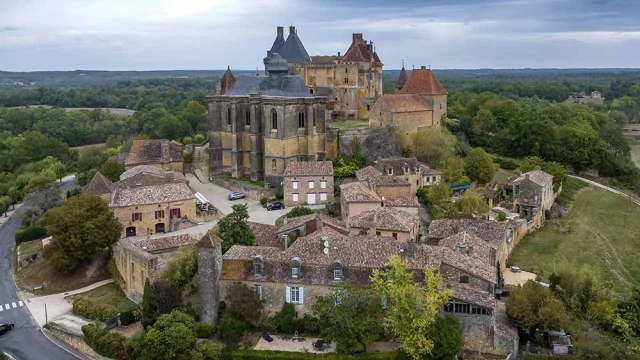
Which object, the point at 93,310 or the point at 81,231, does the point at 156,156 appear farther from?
A: the point at 93,310

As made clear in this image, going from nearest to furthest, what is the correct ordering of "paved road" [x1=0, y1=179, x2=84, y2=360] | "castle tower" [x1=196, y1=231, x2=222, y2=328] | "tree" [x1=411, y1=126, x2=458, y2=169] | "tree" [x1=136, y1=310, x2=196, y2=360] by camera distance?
"tree" [x1=136, y1=310, x2=196, y2=360]
"castle tower" [x1=196, y1=231, x2=222, y2=328]
"paved road" [x1=0, y1=179, x2=84, y2=360]
"tree" [x1=411, y1=126, x2=458, y2=169]

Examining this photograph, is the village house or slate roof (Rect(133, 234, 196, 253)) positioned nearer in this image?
slate roof (Rect(133, 234, 196, 253))

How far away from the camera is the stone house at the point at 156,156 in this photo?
205 ft

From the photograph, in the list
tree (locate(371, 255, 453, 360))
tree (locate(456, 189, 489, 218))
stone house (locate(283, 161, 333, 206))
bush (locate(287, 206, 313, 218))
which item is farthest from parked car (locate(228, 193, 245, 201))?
tree (locate(371, 255, 453, 360))

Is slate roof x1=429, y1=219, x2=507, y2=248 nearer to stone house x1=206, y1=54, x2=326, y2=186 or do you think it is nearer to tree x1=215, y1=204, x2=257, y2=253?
tree x1=215, y1=204, x2=257, y2=253

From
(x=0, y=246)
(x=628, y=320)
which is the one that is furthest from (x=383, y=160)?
(x=0, y=246)

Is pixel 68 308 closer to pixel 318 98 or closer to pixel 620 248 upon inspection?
pixel 318 98

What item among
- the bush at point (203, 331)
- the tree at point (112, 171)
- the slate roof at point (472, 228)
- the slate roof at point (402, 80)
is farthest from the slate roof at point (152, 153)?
the bush at point (203, 331)

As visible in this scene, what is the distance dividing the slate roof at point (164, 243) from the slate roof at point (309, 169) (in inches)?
507

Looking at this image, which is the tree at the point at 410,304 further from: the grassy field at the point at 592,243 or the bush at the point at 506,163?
the bush at the point at 506,163

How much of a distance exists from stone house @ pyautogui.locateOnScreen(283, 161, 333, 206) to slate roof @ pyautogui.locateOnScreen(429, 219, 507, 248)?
393 inches

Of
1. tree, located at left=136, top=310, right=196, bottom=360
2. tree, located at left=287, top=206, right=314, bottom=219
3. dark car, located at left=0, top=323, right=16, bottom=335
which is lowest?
dark car, located at left=0, top=323, right=16, bottom=335

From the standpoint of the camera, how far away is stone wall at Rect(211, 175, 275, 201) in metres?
54.2

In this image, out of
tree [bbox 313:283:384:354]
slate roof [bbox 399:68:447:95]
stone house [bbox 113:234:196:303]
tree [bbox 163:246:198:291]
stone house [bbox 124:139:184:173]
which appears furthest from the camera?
slate roof [bbox 399:68:447:95]
